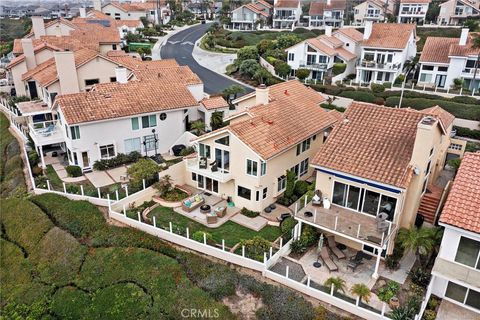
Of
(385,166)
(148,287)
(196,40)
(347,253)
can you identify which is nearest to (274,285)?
(347,253)

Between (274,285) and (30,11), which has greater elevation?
(30,11)

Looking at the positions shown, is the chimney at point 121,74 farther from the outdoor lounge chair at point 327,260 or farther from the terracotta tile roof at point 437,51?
the terracotta tile roof at point 437,51

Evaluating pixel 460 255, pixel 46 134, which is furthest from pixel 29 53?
pixel 460 255

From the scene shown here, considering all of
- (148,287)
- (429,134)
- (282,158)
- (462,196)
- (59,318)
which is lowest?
(59,318)

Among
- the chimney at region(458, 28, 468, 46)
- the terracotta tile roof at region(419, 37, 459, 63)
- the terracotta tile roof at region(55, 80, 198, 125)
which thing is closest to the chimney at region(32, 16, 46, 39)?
the terracotta tile roof at region(55, 80, 198, 125)

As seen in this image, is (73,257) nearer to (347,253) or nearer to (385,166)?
(347,253)

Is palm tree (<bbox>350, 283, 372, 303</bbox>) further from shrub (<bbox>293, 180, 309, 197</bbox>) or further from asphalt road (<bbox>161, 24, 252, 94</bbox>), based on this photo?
asphalt road (<bbox>161, 24, 252, 94</bbox>)
